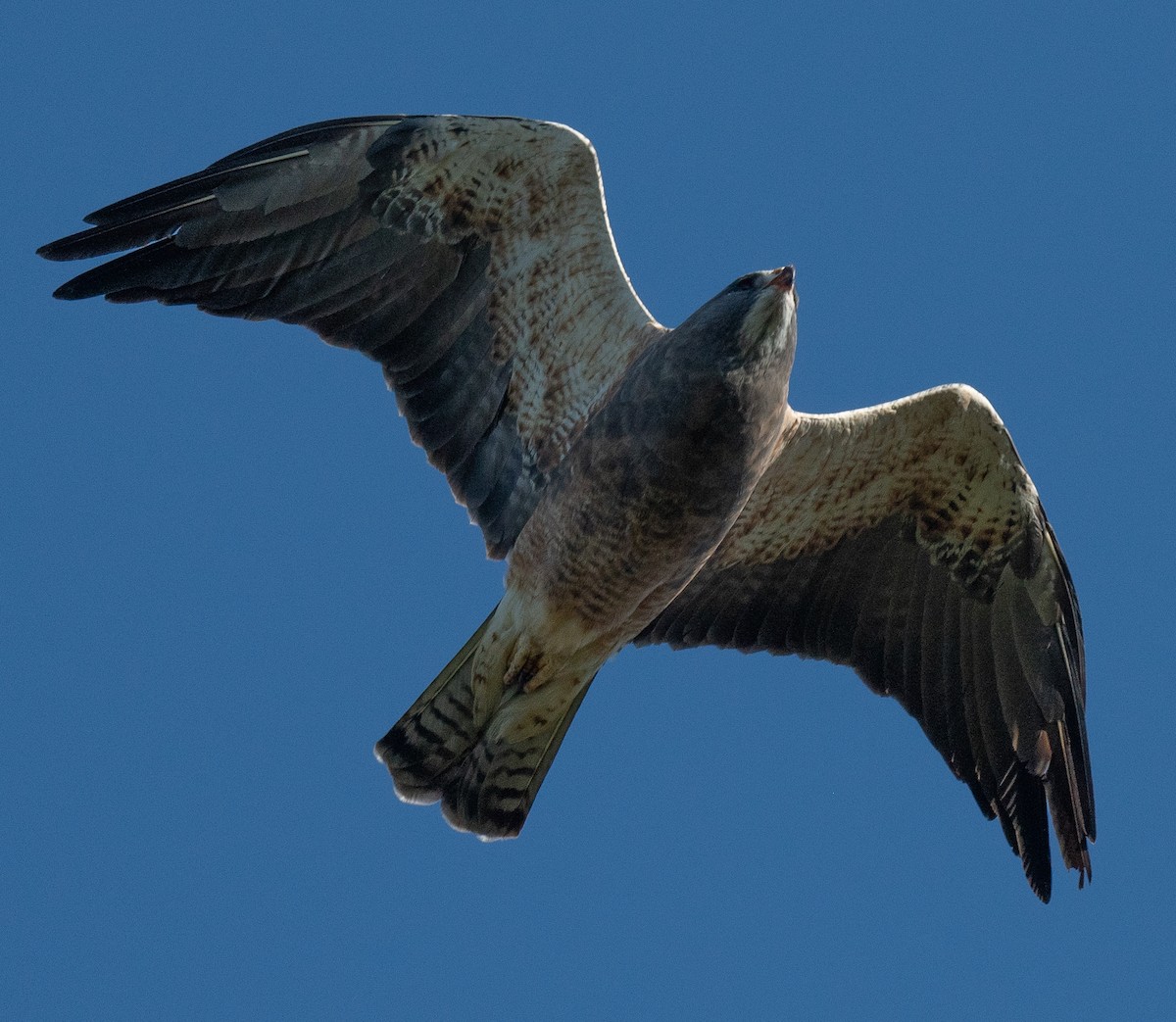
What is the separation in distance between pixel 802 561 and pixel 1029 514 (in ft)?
4.17

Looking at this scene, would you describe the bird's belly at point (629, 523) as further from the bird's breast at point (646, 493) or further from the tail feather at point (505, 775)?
the tail feather at point (505, 775)

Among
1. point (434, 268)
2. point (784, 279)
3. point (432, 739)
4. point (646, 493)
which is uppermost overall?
point (784, 279)

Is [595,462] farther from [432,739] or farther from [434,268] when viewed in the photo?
[432,739]

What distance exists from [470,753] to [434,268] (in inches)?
99.7

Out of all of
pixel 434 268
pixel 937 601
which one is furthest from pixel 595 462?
pixel 937 601

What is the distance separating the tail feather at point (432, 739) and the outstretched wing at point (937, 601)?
118 centimetres

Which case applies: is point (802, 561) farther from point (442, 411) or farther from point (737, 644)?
point (442, 411)

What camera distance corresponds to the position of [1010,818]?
9.84 m

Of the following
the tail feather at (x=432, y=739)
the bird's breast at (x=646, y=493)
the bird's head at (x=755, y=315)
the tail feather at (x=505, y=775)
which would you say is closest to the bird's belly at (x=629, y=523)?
the bird's breast at (x=646, y=493)

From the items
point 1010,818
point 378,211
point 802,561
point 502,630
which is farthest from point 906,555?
point 378,211

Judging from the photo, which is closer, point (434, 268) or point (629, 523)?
point (629, 523)

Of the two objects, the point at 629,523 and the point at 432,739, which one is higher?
the point at 629,523

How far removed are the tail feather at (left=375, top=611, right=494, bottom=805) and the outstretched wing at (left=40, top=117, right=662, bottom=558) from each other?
77 cm

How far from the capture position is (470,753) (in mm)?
9578
